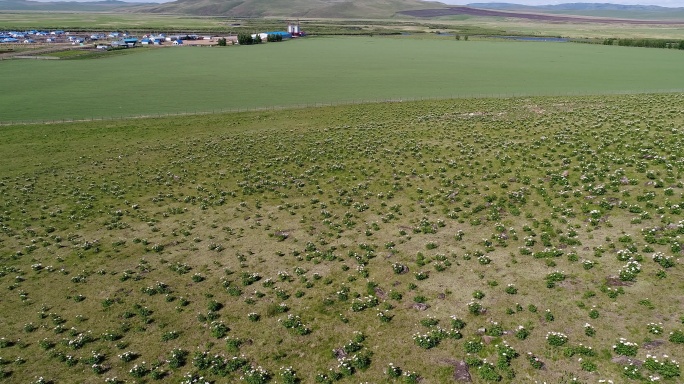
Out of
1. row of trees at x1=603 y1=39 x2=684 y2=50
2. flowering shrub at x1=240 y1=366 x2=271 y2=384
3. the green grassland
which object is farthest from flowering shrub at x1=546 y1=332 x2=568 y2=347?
row of trees at x1=603 y1=39 x2=684 y2=50

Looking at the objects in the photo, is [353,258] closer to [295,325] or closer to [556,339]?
[295,325]

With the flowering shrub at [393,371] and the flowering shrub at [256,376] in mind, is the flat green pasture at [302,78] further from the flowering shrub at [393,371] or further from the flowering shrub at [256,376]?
the flowering shrub at [393,371]

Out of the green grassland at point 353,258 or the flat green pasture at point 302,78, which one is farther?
the flat green pasture at point 302,78

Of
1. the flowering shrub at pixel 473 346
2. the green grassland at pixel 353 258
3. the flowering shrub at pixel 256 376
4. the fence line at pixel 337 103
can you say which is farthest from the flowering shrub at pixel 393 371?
the fence line at pixel 337 103

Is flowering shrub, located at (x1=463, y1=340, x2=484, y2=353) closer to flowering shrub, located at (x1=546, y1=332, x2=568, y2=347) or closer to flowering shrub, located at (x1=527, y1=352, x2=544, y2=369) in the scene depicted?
flowering shrub, located at (x1=527, y1=352, x2=544, y2=369)

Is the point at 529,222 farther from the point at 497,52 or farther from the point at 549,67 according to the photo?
the point at 497,52

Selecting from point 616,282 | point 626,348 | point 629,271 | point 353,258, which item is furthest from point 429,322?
point 629,271

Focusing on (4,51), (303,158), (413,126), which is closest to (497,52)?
(413,126)
